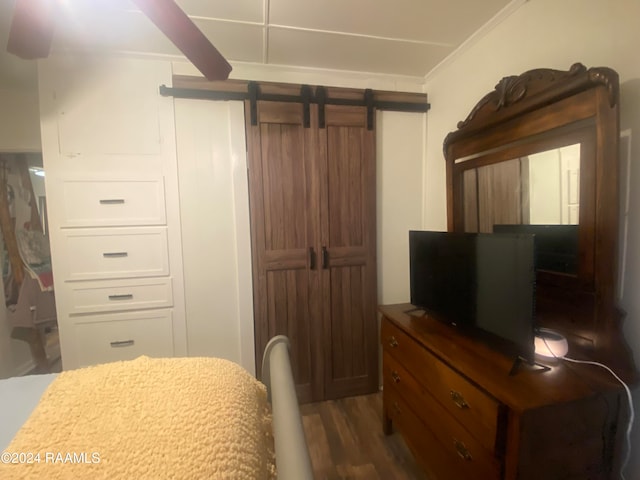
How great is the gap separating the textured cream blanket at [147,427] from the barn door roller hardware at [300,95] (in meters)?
1.61

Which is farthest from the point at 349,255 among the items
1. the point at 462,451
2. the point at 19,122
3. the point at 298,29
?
the point at 19,122

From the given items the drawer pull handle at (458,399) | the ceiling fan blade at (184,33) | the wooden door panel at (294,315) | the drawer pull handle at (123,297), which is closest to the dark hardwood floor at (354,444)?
the wooden door panel at (294,315)

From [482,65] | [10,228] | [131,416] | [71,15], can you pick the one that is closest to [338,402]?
[131,416]

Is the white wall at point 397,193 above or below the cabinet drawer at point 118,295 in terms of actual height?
above

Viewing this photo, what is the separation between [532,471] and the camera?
2.87 ft

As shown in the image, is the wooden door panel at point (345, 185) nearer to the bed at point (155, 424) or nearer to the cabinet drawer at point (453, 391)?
the cabinet drawer at point (453, 391)

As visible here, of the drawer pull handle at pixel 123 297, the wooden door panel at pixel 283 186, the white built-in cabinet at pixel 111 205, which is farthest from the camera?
the wooden door panel at pixel 283 186

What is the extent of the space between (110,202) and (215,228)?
65 centimetres

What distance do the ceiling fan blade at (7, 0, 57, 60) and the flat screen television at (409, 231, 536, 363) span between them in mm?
1733

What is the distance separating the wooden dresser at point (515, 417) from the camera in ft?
2.81

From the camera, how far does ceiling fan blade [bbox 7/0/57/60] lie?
2.86 feet

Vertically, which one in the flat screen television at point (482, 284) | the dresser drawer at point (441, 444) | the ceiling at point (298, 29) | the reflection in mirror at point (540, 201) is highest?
the ceiling at point (298, 29)

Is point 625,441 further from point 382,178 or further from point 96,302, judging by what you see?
point 96,302

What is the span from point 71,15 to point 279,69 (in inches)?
44.0
